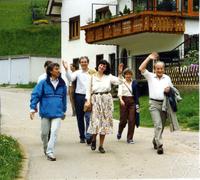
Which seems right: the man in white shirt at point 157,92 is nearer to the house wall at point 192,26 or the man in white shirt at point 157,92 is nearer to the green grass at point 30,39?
the house wall at point 192,26

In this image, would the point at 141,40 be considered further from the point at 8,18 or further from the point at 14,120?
the point at 8,18

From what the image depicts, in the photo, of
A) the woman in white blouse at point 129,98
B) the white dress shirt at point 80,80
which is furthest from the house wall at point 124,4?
the white dress shirt at point 80,80

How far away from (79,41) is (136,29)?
11.4 metres

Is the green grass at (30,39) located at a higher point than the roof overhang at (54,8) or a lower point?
lower

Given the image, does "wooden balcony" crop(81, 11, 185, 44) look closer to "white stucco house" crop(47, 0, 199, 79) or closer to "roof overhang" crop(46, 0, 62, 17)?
"white stucco house" crop(47, 0, 199, 79)

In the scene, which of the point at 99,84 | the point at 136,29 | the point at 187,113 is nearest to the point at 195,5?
the point at 136,29

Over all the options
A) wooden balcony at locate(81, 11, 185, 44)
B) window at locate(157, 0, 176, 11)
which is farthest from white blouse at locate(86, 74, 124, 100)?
window at locate(157, 0, 176, 11)

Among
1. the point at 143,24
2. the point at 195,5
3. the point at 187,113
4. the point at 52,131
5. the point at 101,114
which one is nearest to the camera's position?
the point at 52,131

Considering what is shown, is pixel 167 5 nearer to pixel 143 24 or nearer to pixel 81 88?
pixel 143 24

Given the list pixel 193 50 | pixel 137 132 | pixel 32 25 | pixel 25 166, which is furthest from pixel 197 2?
pixel 32 25

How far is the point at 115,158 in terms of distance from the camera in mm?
11703

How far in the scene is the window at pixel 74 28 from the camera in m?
39.6

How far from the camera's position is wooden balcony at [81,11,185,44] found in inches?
1071

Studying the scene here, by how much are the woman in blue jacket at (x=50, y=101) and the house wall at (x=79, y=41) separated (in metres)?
23.3
